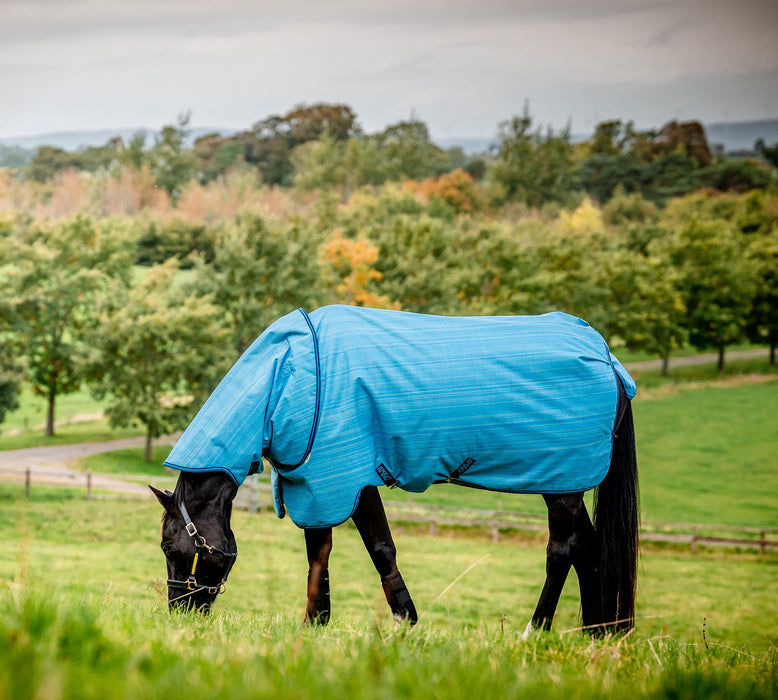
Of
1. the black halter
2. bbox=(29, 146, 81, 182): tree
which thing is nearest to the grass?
the black halter

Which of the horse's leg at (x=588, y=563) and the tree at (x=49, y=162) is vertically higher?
the tree at (x=49, y=162)

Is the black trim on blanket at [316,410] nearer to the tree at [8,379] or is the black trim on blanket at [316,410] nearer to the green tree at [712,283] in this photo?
the tree at [8,379]

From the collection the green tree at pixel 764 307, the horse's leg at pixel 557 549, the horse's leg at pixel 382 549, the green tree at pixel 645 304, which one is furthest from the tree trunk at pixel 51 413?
the green tree at pixel 764 307

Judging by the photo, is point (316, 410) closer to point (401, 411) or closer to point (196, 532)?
point (401, 411)

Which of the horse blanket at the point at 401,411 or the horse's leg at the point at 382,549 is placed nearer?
the horse blanket at the point at 401,411

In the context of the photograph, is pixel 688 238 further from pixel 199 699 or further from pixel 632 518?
pixel 199 699

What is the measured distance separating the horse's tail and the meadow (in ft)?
1.01

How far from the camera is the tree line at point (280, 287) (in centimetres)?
3066

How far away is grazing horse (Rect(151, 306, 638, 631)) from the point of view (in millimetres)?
4641

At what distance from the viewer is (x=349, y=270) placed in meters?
38.6

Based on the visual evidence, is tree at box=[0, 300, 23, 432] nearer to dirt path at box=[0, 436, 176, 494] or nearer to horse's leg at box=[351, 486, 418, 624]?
dirt path at box=[0, 436, 176, 494]

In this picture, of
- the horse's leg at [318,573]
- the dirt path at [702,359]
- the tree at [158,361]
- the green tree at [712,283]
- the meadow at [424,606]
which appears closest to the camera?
the meadow at [424,606]

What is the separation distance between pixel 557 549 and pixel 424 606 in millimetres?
10815

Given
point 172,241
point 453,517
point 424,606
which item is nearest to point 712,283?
point 453,517
